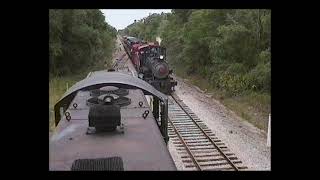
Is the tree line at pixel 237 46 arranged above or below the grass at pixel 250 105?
above

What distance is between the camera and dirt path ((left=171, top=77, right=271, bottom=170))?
1296 centimetres

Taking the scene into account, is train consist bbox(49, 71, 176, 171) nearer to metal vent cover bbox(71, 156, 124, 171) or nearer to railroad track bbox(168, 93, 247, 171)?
metal vent cover bbox(71, 156, 124, 171)

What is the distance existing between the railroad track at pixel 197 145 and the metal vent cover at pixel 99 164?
21.0 ft

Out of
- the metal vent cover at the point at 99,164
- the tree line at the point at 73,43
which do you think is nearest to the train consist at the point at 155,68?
the tree line at the point at 73,43

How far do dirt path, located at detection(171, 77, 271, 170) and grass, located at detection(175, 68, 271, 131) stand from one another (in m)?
0.35

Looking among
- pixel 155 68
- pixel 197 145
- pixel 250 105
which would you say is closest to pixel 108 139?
pixel 197 145

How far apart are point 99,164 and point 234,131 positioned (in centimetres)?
1193

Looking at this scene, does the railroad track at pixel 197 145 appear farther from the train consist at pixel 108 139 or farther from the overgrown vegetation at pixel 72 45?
the overgrown vegetation at pixel 72 45

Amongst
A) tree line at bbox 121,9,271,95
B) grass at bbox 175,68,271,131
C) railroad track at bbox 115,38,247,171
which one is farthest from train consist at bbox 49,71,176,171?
tree line at bbox 121,9,271,95

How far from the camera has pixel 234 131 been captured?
1650cm

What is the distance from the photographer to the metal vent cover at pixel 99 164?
16.5 ft
